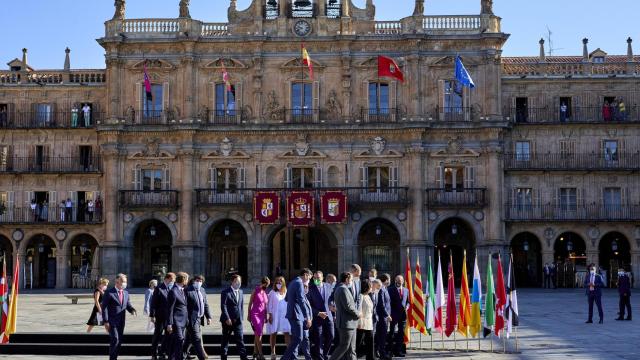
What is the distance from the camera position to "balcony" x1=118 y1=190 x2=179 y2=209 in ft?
179

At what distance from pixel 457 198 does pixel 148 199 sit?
1699 centimetres

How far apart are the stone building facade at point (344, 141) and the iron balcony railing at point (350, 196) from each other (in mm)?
97

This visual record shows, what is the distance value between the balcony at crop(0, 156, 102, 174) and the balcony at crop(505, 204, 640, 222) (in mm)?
23895

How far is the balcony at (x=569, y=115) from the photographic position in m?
55.8

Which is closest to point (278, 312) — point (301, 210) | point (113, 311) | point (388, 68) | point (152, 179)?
point (113, 311)

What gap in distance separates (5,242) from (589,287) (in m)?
38.7

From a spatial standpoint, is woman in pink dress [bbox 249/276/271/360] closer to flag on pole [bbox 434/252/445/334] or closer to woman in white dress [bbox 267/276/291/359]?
woman in white dress [bbox 267/276/291/359]

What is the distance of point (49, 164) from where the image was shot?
57.3 meters

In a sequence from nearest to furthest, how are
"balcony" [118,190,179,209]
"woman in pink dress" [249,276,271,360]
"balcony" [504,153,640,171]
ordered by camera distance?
"woman in pink dress" [249,276,271,360] < "balcony" [118,190,179,209] < "balcony" [504,153,640,171]

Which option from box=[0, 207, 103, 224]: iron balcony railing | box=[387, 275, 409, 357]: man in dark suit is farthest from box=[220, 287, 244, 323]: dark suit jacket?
box=[0, 207, 103, 224]: iron balcony railing

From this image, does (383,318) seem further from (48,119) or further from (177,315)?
(48,119)

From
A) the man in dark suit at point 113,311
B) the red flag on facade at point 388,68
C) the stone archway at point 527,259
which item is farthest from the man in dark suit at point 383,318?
the stone archway at point 527,259

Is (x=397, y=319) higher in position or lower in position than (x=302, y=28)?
lower

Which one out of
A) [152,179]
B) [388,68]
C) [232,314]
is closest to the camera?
[232,314]
